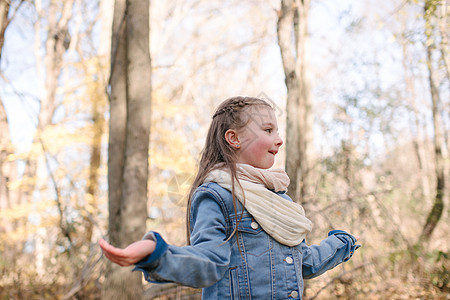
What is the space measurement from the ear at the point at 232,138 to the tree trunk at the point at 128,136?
2122mm

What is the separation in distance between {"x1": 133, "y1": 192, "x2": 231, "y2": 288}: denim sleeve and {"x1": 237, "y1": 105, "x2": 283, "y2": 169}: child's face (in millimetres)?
280

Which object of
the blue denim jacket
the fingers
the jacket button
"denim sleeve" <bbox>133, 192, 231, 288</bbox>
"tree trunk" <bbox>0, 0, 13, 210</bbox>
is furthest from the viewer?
"tree trunk" <bbox>0, 0, 13, 210</bbox>

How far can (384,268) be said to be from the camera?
600 centimetres

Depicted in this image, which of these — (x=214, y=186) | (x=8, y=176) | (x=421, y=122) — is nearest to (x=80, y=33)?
(x=8, y=176)

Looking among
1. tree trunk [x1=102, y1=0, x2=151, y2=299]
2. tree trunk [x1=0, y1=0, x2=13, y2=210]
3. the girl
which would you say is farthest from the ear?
tree trunk [x1=0, y1=0, x2=13, y2=210]

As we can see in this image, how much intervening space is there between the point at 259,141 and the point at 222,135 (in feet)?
0.59

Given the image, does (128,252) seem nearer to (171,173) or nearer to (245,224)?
(245,224)

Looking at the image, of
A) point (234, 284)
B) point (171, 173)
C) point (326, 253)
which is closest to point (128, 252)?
point (234, 284)

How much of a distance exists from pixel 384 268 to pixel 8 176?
23.6 ft

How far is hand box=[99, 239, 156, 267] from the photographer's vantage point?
1040mm

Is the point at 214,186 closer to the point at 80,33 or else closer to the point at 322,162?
the point at 322,162

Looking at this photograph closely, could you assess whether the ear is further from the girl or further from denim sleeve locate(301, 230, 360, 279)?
denim sleeve locate(301, 230, 360, 279)

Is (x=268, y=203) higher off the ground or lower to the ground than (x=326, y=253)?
higher

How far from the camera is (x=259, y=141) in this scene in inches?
65.8
